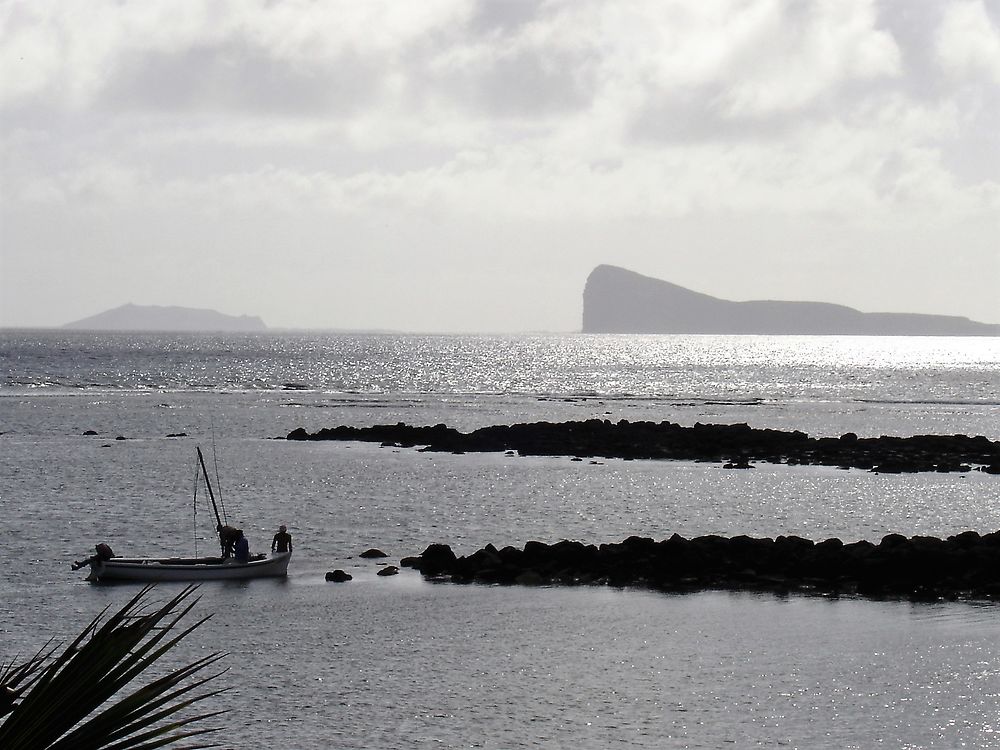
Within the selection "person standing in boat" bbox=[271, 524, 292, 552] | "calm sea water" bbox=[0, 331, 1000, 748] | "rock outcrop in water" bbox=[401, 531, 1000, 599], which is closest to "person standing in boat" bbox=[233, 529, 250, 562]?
"person standing in boat" bbox=[271, 524, 292, 552]

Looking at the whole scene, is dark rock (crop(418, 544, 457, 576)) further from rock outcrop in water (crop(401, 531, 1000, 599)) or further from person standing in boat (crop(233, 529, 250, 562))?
person standing in boat (crop(233, 529, 250, 562))

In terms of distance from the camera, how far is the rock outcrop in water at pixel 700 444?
2864 inches

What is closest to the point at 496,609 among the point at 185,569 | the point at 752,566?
the point at 752,566

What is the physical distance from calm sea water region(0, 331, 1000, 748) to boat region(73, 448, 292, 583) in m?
0.67

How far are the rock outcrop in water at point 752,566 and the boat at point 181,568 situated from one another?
169 inches

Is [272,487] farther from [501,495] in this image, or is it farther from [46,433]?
[46,433]

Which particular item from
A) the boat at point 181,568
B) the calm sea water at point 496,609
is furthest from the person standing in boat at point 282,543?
the calm sea water at point 496,609

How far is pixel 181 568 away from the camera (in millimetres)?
35562

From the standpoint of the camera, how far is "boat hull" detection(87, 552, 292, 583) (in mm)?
34719

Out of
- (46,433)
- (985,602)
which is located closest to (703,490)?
(985,602)

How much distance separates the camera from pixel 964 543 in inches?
1497

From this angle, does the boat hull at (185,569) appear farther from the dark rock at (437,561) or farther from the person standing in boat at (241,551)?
the dark rock at (437,561)

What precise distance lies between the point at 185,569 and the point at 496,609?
9928mm

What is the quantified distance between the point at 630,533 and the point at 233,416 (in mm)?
63069
